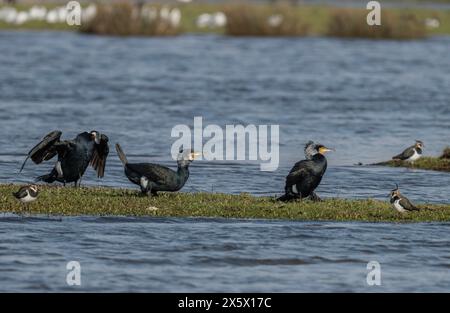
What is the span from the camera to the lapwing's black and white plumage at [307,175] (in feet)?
63.1

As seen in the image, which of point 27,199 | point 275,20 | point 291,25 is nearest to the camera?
point 27,199

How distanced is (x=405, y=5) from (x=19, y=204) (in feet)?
215

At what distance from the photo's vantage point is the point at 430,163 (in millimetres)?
25297

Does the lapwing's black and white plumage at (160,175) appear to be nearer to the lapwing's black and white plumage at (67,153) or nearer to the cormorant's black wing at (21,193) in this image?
the lapwing's black and white plumage at (67,153)

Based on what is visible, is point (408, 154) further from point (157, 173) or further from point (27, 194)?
point (27, 194)

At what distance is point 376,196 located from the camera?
71.0ft

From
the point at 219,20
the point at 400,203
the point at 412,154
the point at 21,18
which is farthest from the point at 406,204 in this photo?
the point at 21,18

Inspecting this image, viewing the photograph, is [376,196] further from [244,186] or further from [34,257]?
[34,257]

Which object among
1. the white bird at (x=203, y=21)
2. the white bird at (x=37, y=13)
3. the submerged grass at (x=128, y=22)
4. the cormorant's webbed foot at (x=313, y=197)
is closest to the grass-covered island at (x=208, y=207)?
the cormorant's webbed foot at (x=313, y=197)

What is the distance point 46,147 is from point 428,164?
8.43m

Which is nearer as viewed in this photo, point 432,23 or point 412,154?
point 412,154

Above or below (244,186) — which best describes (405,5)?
above

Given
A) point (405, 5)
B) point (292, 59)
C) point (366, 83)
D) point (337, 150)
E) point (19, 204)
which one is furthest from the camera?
point (405, 5)
